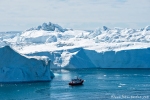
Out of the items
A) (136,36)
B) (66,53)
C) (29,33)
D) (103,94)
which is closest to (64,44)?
(66,53)

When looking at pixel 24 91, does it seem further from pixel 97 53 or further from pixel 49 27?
pixel 49 27

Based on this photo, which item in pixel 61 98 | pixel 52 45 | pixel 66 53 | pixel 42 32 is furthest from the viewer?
pixel 42 32

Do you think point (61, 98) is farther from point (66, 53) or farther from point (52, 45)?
point (52, 45)

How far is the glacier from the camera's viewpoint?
3934 cm

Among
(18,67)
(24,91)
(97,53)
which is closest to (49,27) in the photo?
(97,53)

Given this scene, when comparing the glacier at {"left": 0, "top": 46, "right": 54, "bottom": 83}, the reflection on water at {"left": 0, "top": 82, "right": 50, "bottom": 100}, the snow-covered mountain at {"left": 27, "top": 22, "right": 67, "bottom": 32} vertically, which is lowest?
the reflection on water at {"left": 0, "top": 82, "right": 50, "bottom": 100}

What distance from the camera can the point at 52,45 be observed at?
67.8m

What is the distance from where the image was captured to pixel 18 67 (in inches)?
1563

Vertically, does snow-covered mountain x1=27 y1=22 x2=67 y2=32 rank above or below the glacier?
above

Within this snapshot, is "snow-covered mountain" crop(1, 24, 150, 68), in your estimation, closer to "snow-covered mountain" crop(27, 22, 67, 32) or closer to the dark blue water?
"snow-covered mountain" crop(27, 22, 67, 32)

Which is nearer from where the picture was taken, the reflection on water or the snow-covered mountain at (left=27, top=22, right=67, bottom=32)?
the reflection on water

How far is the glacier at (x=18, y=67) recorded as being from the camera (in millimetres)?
39344

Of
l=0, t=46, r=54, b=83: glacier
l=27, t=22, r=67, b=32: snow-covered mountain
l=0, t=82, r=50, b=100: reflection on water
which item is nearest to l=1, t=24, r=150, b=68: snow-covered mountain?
l=27, t=22, r=67, b=32: snow-covered mountain

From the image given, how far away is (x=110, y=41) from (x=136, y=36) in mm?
5366
